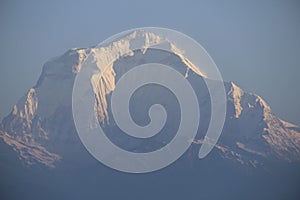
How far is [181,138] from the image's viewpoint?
39.6 metres

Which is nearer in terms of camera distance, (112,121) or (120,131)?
(120,131)

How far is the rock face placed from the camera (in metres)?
38.7

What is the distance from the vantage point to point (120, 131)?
39.5 m

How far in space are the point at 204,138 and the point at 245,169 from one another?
8.02 metres

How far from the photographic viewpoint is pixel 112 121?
4197cm

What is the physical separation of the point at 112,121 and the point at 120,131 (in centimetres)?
262

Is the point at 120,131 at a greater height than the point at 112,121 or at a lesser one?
lesser

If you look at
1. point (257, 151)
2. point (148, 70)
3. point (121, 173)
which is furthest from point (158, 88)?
point (257, 151)

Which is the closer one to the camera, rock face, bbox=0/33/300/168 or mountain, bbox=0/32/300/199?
rock face, bbox=0/33/300/168

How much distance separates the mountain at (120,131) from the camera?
38969 millimetres

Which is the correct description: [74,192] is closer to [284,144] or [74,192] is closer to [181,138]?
[181,138]

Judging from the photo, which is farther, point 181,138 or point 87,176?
point 87,176

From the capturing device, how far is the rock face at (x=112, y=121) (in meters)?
38.7

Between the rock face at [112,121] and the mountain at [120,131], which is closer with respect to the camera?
the rock face at [112,121]
